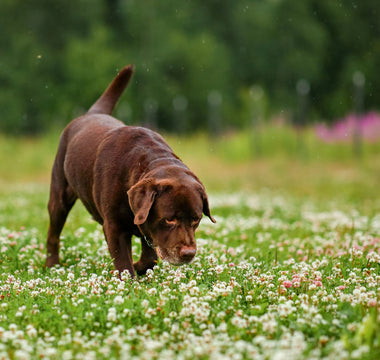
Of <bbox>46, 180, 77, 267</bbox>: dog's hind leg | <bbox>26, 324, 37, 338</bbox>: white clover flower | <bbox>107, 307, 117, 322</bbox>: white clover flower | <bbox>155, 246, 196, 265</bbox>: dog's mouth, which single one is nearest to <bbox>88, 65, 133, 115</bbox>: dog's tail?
<bbox>46, 180, 77, 267</bbox>: dog's hind leg

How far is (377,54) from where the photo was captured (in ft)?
143

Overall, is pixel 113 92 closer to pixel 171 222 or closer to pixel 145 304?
pixel 171 222

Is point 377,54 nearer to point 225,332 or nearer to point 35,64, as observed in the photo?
point 35,64

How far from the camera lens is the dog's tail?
274 inches

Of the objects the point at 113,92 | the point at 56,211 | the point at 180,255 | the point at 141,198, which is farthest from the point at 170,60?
the point at 180,255

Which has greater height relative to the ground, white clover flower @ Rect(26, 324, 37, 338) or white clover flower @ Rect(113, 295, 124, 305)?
white clover flower @ Rect(113, 295, 124, 305)

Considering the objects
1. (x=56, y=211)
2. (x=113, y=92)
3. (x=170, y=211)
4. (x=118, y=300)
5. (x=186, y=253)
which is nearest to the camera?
(x=118, y=300)

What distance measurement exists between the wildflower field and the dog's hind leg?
17 cm

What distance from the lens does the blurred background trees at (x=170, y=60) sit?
43.8 m

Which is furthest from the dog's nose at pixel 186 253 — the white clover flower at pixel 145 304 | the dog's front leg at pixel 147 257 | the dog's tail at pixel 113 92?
the dog's tail at pixel 113 92

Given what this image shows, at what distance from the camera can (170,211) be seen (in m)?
4.77

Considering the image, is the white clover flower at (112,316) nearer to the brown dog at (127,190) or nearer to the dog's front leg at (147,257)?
the brown dog at (127,190)

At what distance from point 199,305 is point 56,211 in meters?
2.84

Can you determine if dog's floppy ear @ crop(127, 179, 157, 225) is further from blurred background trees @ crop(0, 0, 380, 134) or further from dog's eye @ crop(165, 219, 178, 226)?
blurred background trees @ crop(0, 0, 380, 134)
